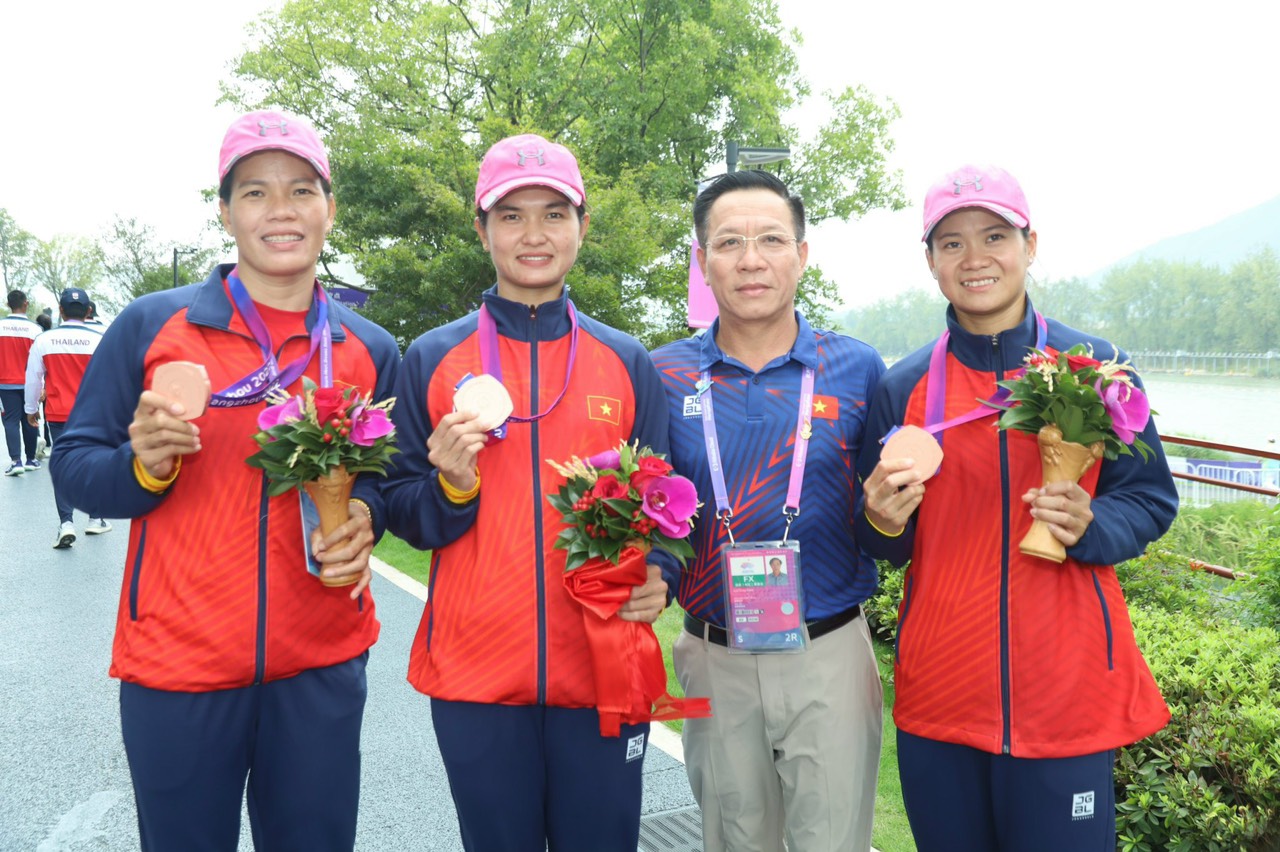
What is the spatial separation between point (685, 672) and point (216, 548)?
5.19 ft

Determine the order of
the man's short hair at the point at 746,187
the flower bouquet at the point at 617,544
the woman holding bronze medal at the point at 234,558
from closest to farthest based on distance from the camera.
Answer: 1. the flower bouquet at the point at 617,544
2. the woman holding bronze medal at the point at 234,558
3. the man's short hair at the point at 746,187

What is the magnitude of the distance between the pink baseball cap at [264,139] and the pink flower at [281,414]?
0.84 m

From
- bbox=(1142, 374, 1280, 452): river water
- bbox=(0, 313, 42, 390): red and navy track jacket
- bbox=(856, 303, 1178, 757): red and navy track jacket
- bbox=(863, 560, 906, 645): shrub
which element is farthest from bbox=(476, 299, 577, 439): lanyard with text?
bbox=(1142, 374, 1280, 452): river water

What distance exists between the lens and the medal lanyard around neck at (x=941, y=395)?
2820 mm

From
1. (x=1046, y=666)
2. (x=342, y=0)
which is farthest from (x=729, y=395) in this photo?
(x=342, y=0)

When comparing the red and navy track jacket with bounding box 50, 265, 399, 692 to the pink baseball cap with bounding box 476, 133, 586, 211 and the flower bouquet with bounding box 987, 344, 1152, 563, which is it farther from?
the flower bouquet with bounding box 987, 344, 1152, 563

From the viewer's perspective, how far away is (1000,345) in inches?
114

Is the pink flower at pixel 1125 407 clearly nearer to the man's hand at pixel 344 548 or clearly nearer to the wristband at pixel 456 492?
the wristband at pixel 456 492

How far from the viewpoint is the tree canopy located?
564 inches

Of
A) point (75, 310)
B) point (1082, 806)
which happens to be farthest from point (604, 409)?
point (75, 310)

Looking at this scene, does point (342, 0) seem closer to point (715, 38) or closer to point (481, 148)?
point (715, 38)

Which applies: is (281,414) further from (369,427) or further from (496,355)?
(496,355)

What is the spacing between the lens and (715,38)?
88.6 feet

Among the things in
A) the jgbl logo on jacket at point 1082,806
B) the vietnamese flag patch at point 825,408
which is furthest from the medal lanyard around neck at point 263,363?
the jgbl logo on jacket at point 1082,806
